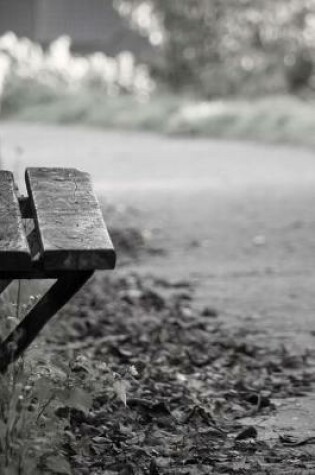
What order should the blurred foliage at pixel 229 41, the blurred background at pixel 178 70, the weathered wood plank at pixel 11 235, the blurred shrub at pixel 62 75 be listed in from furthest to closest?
the blurred shrub at pixel 62 75 < the blurred foliage at pixel 229 41 < the blurred background at pixel 178 70 < the weathered wood plank at pixel 11 235

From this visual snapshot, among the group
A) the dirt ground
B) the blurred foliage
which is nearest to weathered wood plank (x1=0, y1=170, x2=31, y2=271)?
the dirt ground

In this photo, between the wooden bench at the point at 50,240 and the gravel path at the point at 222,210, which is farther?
the gravel path at the point at 222,210

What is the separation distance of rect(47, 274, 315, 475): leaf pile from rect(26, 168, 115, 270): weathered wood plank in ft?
1.67

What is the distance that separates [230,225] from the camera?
444 inches

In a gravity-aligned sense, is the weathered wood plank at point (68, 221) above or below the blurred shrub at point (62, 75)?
above

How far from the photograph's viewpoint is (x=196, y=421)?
4.24 metres

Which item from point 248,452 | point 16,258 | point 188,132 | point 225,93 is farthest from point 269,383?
point 225,93

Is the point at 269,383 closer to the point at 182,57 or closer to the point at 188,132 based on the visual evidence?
the point at 188,132

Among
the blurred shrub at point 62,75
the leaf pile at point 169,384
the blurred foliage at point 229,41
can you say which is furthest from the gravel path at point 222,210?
the blurred shrub at point 62,75

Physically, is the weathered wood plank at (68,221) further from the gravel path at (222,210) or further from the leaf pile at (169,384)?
the gravel path at (222,210)

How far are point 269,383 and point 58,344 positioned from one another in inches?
42.9

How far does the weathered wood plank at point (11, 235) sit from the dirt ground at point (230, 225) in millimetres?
956

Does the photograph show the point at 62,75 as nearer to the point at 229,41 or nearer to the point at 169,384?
the point at 229,41

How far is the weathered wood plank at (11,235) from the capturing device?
2883 millimetres
